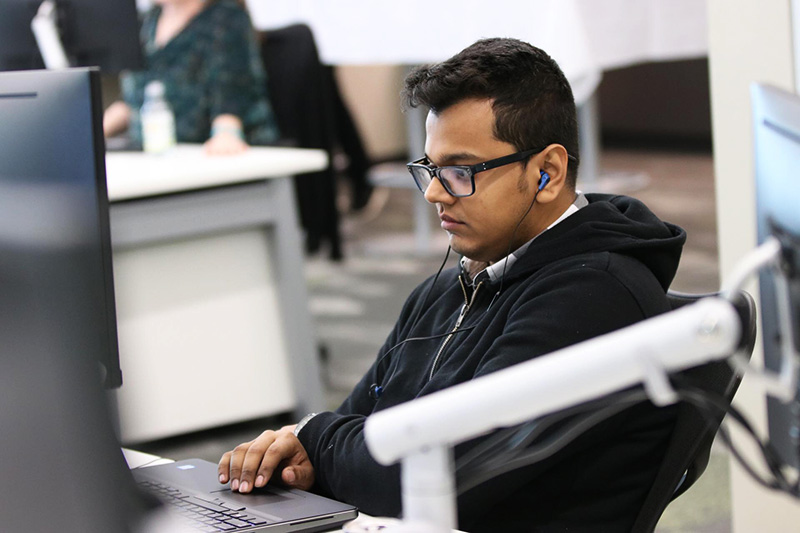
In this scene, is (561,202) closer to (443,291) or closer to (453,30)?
(443,291)

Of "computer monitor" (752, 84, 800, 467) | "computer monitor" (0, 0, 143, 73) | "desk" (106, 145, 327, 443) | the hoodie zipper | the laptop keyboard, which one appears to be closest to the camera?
"computer monitor" (752, 84, 800, 467)

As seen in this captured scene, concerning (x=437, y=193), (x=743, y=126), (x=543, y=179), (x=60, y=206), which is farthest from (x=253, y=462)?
(x=743, y=126)

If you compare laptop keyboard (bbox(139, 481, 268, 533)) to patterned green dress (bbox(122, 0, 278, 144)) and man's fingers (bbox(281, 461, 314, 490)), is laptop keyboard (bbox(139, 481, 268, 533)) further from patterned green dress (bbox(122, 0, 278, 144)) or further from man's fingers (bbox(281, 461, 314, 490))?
patterned green dress (bbox(122, 0, 278, 144))

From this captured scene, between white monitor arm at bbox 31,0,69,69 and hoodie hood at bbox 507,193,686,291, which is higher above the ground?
white monitor arm at bbox 31,0,69,69

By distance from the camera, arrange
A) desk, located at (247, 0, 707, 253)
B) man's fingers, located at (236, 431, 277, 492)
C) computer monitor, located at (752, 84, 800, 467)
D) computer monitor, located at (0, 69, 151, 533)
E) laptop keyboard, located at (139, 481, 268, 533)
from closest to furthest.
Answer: computer monitor, located at (0, 69, 151, 533) < computer monitor, located at (752, 84, 800, 467) < laptop keyboard, located at (139, 481, 268, 533) < man's fingers, located at (236, 431, 277, 492) < desk, located at (247, 0, 707, 253)

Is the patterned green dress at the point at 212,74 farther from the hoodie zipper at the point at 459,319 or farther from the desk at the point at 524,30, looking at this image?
the hoodie zipper at the point at 459,319

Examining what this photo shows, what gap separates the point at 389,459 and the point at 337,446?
0.68 meters

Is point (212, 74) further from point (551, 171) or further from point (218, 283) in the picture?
point (551, 171)

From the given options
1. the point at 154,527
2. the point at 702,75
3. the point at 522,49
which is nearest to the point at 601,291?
the point at 522,49

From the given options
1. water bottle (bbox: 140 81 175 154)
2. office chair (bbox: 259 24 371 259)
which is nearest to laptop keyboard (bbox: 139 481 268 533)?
water bottle (bbox: 140 81 175 154)

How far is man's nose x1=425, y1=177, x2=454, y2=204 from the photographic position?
1340 millimetres

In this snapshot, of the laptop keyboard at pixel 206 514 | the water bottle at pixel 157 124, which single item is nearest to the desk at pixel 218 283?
the water bottle at pixel 157 124

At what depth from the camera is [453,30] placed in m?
3.96

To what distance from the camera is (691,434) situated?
117cm
